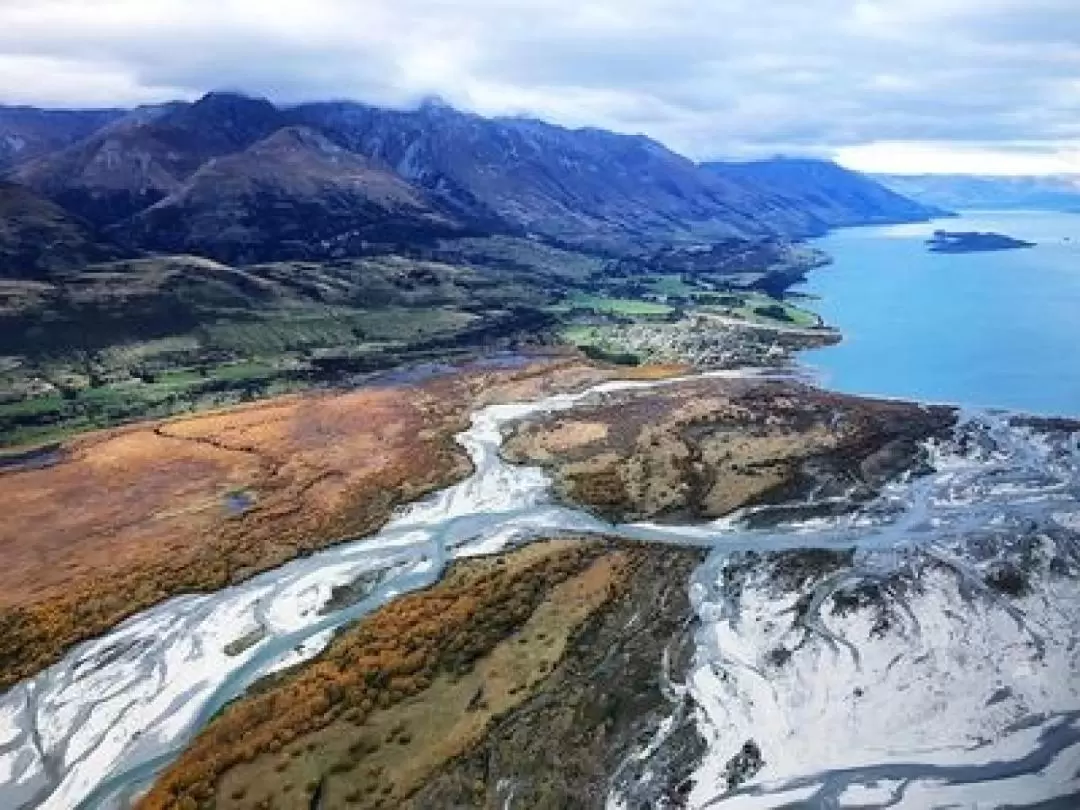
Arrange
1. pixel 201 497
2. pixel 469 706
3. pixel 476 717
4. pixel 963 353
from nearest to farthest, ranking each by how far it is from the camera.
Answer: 1. pixel 476 717
2. pixel 469 706
3. pixel 201 497
4. pixel 963 353

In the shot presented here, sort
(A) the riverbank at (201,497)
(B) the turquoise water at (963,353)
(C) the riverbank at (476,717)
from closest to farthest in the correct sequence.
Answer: (C) the riverbank at (476,717) → (A) the riverbank at (201,497) → (B) the turquoise water at (963,353)

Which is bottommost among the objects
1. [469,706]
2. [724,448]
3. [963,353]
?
[469,706]

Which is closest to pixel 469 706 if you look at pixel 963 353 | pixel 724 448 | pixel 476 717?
pixel 476 717

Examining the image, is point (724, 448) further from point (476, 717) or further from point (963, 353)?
point (963, 353)

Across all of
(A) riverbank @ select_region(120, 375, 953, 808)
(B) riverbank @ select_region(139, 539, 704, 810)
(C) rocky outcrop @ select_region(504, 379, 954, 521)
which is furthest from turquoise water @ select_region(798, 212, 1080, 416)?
(B) riverbank @ select_region(139, 539, 704, 810)

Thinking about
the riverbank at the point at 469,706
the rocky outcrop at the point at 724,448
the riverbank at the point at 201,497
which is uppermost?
the rocky outcrop at the point at 724,448

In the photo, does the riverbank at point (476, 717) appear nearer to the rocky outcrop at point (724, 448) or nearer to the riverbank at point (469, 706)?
the riverbank at point (469, 706)

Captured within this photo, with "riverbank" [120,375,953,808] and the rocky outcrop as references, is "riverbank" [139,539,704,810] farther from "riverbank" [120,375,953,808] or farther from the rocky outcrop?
the rocky outcrop

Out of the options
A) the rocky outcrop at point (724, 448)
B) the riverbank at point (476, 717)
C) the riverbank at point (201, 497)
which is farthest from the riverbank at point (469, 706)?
the riverbank at point (201, 497)

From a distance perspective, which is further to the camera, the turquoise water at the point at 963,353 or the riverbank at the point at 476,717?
the turquoise water at the point at 963,353

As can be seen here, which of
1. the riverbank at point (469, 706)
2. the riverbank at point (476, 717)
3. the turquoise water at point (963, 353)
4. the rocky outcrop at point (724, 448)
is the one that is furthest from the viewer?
the turquoise water at point (963, 353)

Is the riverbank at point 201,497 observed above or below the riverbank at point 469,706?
below
